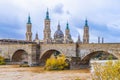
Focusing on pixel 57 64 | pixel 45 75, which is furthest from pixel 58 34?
pixel 45 75

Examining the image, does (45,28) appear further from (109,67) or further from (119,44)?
(109,67)

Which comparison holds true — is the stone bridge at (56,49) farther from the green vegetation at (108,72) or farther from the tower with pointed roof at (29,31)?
the tower with pointed roof at (29,31)

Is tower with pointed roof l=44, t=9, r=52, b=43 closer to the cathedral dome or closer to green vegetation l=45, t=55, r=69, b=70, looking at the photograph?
the cathedral dome

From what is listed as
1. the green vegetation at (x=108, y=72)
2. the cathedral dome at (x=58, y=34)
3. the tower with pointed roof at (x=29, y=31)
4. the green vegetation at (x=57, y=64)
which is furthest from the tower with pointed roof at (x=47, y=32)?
→ the green vegetation at (x=108, y=72)

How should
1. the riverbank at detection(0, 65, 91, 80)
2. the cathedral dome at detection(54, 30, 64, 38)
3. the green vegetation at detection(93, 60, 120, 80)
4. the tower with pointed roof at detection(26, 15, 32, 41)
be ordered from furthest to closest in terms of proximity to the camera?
the cathedral dome at detection(54, 30, 64, 38) → the tower with pointed roof at detection(26, 15, 32, 41) → the riverbank at detection(0, 65, 91, 80) → the green vegetation at detection(93, 60, 120, 80)

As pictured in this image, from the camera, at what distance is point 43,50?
58.0 meters

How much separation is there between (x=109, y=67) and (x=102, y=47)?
36464mm

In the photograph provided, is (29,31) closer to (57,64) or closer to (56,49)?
(56,49)

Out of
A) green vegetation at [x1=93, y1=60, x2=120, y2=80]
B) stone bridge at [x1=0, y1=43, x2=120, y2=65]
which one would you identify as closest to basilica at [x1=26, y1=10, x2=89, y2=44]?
stone bridge at [x1=0, y1=43, x2=120, y2=65]

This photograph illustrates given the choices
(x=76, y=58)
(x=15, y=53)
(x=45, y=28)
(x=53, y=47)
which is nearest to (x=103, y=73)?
(x=76, y=58)

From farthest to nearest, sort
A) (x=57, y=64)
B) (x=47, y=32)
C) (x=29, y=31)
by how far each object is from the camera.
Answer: (x=29, y=31) → (x=47, y=32) → (x=57, y=64)

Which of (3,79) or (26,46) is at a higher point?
(26,46)

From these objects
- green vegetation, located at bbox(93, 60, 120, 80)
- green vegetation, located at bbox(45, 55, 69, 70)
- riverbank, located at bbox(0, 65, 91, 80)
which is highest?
green vegetation, located at bbox(93, 60, 120, 80)

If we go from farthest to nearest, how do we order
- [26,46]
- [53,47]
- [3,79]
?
[26,46]
[53,47]
[3,79]
